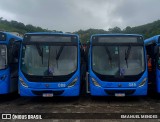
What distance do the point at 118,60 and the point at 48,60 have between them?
2712mm

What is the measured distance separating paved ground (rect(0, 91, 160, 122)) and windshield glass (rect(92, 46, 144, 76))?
1238 mm

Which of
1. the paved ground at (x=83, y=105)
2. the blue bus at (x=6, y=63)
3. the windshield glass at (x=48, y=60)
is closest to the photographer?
the paved ground at (x=83, y=105)

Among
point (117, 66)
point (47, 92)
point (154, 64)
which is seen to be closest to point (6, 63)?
point (47, 92)

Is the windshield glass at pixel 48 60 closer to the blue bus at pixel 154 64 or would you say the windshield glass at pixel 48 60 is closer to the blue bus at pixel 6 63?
the blue bus at pixel 6 63

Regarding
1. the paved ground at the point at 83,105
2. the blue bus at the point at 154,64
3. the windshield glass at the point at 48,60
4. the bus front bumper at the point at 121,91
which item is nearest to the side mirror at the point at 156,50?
the blue bus at the point at 154,64

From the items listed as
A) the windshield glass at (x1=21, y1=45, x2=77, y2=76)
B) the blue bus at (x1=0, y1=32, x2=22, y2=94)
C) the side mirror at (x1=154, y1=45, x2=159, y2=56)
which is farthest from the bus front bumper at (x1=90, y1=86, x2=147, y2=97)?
the blue bus at (x1=0, y1=32, x2=22, y2=94)

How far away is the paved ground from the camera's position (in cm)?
1012

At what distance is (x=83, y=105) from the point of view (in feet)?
36.9

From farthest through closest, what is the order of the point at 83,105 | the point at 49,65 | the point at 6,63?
the point at 6,63
the point at 49,65
the point at 83,105

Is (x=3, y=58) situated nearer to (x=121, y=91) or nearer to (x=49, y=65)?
(x=49, y=65)

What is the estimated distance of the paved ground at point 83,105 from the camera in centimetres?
1012

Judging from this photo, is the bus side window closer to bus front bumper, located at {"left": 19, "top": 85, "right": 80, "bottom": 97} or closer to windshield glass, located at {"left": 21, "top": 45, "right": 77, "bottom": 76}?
windshield glass, located at {"left": 21, "top": 45, "right": 77, "bottom": 76}

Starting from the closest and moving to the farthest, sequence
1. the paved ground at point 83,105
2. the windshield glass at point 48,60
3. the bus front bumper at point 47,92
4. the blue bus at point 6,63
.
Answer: the paved ground at point 83,105 → the bus front bumper at point 47,92 → the windshield glass at point 48,60 → the blue bus at point 6,63

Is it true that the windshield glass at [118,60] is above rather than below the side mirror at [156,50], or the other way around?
below
